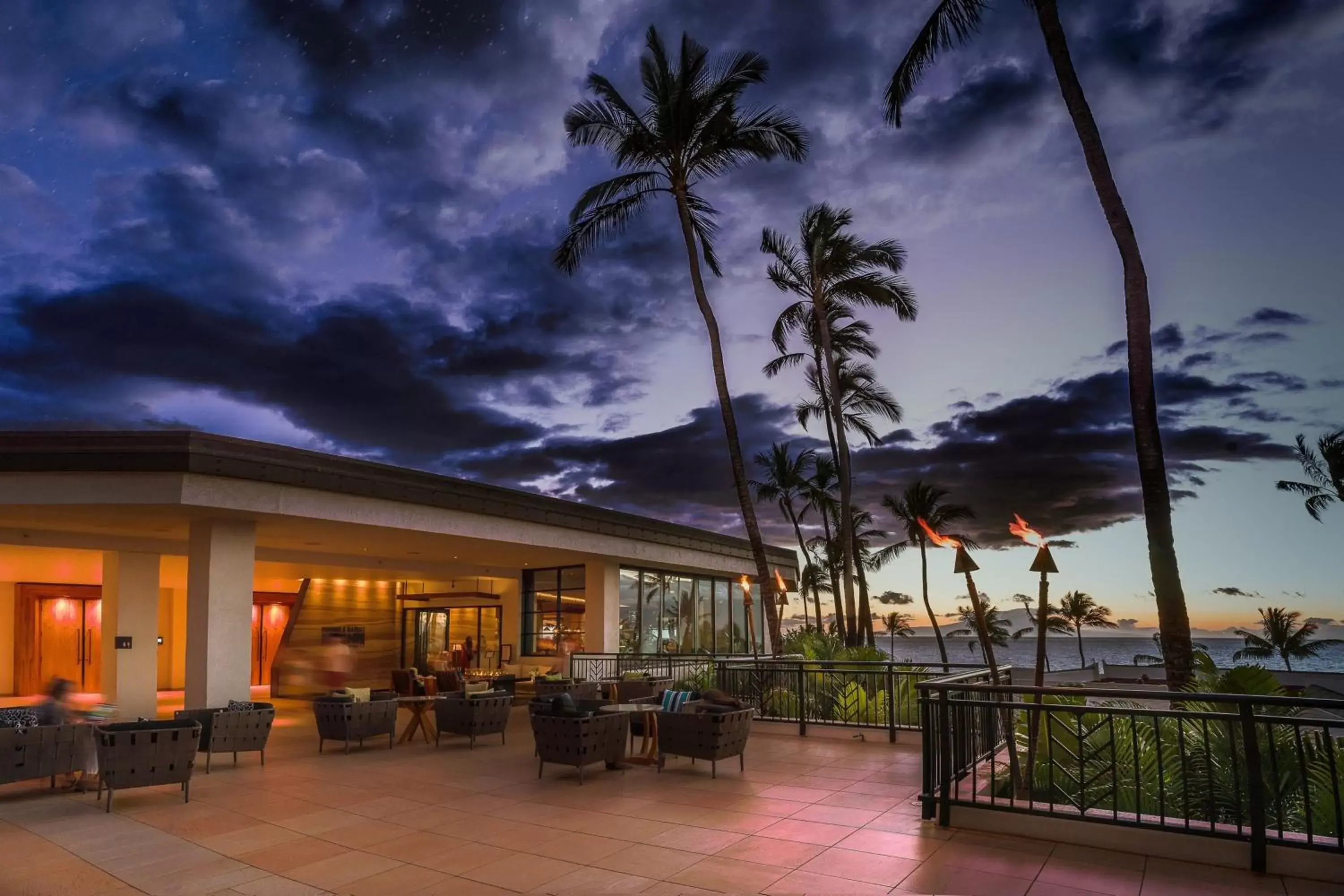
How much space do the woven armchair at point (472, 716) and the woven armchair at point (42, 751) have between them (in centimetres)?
429

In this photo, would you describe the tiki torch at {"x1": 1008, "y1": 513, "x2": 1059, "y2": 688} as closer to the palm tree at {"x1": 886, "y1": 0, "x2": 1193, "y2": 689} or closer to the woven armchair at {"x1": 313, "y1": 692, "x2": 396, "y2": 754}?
the palm tree at {"x1": 886, "y1": 0, "x2": 1193, "y2": 689}

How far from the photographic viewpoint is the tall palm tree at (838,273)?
20812 mm

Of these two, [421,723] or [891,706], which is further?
[421,723]

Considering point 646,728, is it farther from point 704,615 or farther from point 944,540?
point 704,615

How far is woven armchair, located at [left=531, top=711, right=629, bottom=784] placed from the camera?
30.0 ft

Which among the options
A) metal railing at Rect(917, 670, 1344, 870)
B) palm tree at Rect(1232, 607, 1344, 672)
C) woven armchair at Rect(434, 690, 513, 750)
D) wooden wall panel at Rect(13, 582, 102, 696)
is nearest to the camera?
metal railing at Rect(917, 670, 1344, 870)

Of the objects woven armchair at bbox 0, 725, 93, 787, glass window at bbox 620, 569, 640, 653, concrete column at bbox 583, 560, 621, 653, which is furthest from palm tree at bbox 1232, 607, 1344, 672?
woven armchair at bbox 0, 725, 93, 787

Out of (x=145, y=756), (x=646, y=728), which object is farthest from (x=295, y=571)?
(x=646, y=728)

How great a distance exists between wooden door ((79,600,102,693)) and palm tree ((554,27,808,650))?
16334mm

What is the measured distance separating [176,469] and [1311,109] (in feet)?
58.9

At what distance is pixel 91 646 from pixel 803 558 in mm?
29199

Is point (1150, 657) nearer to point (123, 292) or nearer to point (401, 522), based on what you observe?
point (401, 522)

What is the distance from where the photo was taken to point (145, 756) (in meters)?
8.12

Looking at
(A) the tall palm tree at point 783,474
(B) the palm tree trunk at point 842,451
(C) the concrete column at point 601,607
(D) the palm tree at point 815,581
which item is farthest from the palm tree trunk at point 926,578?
(C) the concrete column at point 601,607
